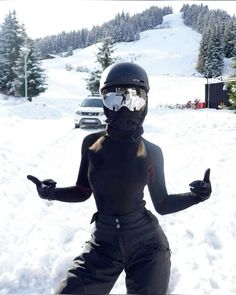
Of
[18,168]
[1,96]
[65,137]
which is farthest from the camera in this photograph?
[1,96]

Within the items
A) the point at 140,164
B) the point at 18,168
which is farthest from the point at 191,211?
the point at 18,168

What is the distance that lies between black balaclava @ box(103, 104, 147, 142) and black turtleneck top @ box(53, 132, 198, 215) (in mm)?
37

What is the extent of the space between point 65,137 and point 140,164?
13.5 m

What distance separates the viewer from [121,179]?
2.56 m

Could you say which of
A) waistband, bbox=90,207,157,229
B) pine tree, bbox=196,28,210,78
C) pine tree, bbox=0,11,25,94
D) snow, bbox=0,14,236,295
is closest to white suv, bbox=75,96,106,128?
snow, bbox=0,14,236,295

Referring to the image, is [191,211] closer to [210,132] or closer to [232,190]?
[232,190]

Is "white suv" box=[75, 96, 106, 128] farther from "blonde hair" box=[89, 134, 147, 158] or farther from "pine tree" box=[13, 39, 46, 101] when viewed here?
"pine tree" box=[13, 39, 46, 101]

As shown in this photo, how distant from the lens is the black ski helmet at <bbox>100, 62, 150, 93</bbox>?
8.70ft

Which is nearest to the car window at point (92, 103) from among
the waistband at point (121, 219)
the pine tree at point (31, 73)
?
the waistband at point (121, 219)

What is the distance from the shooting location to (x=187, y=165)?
30.5 feet

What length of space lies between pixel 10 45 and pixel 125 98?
1731 inches

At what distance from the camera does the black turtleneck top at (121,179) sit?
2.55 metres

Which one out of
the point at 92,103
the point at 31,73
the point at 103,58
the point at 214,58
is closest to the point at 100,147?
the point at 92,103

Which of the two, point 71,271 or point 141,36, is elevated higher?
point 141,36
